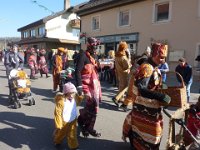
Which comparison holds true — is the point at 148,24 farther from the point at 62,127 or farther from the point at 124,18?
the point at 62,127

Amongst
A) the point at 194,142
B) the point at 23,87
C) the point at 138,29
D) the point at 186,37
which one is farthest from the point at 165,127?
the point at 138,29

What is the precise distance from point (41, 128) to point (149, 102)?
291 centimetres

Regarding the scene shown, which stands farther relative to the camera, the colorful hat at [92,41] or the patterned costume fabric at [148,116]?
the colorful hat at [92,41]

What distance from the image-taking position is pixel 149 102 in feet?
13.6

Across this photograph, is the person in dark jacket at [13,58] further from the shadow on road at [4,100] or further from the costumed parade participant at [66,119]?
the costumed parade participant at [66,119]

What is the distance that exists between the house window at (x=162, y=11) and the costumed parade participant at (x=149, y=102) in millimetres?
12712

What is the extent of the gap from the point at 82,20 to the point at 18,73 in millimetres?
17256

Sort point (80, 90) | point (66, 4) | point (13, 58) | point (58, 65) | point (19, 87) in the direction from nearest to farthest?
point (80, 90)
point (19, 87)
point (13, 58)
point (58, 65)
point (66, 4)

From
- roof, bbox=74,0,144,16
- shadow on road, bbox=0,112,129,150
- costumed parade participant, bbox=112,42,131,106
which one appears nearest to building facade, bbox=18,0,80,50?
roof, bbox=74,0,144,16

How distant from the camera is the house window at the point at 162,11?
16.4m

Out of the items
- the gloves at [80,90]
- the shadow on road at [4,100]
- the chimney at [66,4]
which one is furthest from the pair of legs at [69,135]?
the chimney at [66,4]

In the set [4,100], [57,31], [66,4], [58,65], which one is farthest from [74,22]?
[4,100]

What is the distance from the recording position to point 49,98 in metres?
9.91

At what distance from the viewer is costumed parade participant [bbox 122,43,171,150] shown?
161 inches
